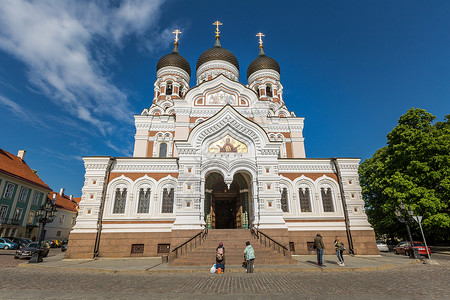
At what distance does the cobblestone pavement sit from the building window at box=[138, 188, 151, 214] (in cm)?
764

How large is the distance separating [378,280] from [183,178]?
37.4 ft

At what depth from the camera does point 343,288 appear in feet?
24.0

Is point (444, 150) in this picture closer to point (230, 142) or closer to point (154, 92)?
point (230, 142)

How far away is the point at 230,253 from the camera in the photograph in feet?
41.7

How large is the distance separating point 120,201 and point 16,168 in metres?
21.5

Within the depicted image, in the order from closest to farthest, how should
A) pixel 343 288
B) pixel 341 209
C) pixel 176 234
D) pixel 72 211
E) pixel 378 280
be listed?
pixel 343 288 < pixel 378 280 < pixel 176 234 < pixel 341 209 < pixel 72 211

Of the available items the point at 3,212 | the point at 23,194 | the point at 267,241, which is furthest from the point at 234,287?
the point at 23,194

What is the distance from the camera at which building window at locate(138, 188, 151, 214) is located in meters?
17.1

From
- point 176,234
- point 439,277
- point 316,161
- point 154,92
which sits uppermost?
point 154,92

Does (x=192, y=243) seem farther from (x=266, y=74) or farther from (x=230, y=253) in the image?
(x=266, y=74)

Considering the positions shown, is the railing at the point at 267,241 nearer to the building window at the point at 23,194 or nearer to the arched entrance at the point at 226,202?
the arched entrance at the point at 226,202

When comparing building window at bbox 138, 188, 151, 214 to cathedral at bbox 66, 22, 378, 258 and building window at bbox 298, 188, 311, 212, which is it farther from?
building window at bbox 298, 188, 311, 212

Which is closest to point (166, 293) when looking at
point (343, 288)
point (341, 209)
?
point (343, 288)

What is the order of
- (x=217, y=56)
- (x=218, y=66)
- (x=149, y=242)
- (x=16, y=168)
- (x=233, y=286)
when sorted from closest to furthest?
(x=233, y=286) → (x=149, y=242) → (x=16, y=168) → (x=218, y=66) → (x=217, y=56)
